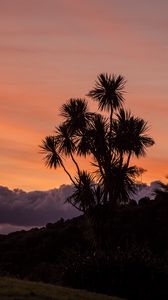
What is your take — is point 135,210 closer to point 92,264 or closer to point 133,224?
point 133,224

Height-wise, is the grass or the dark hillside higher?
the dark hillside

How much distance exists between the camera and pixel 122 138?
40375mm

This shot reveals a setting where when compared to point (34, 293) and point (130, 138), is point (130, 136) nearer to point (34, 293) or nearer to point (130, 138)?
point (130, 138)

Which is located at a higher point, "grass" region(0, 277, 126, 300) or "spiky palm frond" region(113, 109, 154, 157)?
"spiky palm frond" region(113, 109, 154, 157)

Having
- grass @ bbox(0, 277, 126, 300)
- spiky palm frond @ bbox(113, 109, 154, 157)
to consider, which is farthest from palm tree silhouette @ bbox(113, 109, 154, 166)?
grass @ bbox(0, 277, 126, 300)

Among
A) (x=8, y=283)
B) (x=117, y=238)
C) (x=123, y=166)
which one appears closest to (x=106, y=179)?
(x=123, y=166)

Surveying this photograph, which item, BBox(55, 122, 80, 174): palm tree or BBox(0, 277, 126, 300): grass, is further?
BBox(55, 122, 80, 174): palm tree

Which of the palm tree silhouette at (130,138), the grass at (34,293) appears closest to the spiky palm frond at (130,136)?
the palm tree silhouette at (130,138)

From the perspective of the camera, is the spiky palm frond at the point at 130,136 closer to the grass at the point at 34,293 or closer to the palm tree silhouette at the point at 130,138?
the palm tree silhouette at the point at 130,138

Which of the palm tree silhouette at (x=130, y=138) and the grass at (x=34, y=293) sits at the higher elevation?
the palm tree silhouette at (x=130, y=138)

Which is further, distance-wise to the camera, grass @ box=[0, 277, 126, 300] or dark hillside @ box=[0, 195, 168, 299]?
dark hillside @ box=[0, 195, 168, 299]

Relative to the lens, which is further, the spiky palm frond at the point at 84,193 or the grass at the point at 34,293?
the spiky palm frond at the point at 84,193

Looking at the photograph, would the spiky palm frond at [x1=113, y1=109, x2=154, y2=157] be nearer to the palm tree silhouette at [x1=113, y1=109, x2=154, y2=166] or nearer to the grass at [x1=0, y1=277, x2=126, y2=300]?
the palm tree silhouette at [x1=113, y1=109, x2=154, y2=166]

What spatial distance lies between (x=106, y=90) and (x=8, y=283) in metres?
22.3
